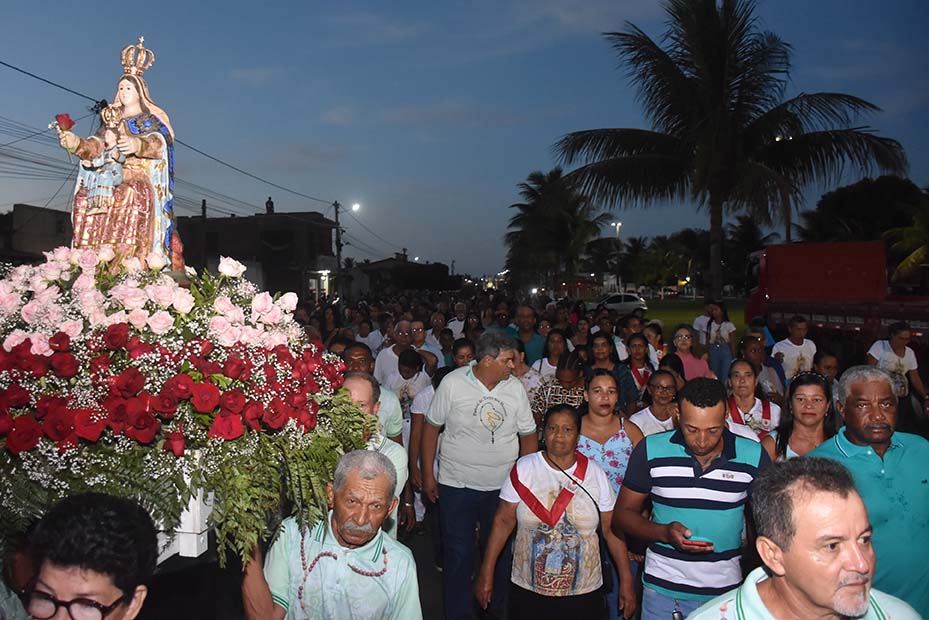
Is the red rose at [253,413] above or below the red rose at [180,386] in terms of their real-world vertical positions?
below

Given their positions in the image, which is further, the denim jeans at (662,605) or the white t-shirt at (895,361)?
the white t-shirt at (895,361)

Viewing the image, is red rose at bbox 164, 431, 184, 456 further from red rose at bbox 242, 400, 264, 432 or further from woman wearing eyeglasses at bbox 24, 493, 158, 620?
woman wearing eyeglasses at bbox 24, 493, 158, 620

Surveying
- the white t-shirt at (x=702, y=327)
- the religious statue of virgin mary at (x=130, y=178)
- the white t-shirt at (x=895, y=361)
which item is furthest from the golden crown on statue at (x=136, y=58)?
the white t-shirt at (x=702, y=327)

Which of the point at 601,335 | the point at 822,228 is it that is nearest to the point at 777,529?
the point at 601,335

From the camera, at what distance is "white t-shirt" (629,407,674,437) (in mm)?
5633

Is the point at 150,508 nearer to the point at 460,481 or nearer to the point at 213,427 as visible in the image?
the point at 213,427

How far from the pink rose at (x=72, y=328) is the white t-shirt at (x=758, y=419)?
15.6 feet

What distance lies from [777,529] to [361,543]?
1539 mm

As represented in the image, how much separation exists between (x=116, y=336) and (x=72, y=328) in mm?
178

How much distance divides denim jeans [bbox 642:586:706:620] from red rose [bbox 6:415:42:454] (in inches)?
114

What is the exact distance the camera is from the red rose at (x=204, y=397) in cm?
254

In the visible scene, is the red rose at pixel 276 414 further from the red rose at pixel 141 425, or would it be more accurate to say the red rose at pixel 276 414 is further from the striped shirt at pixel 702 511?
the striped shirt at pixel 702 511

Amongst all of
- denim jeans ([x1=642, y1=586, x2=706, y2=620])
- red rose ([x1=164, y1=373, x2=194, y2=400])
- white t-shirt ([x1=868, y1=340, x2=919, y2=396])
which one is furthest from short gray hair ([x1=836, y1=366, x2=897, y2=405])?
white t-shirt ([x1=868, y1=340, x2=919, y2=396])

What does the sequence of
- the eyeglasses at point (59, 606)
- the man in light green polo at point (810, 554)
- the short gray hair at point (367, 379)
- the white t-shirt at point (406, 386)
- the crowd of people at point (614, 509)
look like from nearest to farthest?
the eyeglasses at point (59, 606), the man in light green polo at point (810, 554), the crowd of people at point (614, 509), the short gray hair at point (367, 379), the white t-shirt at point (406, 386)
